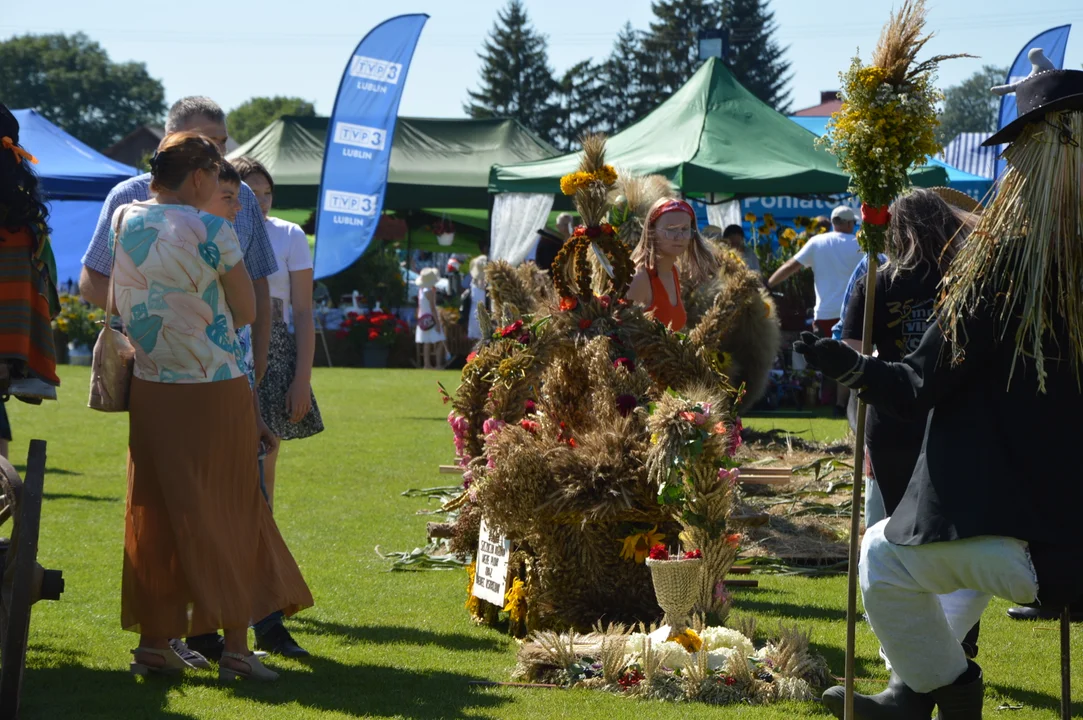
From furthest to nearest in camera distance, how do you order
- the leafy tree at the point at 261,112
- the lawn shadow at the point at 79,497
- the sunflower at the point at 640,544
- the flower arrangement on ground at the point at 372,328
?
the leafy tree at the point at 261,112 → the flower arrangement on ground at the point at 372,328 → the lawn shadow at the point at 79,497 → the sunflower at the point at 640,544

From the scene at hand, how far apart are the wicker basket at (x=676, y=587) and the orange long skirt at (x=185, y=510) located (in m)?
1.46

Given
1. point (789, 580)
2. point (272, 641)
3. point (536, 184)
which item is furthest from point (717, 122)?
point (272, 641)

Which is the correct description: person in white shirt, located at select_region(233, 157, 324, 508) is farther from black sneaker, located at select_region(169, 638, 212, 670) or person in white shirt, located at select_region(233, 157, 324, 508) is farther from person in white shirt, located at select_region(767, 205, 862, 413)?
person in white shirt, located at select_region(767, 205, 862, 413)

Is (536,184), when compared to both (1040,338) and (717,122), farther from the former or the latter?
(1040,338)

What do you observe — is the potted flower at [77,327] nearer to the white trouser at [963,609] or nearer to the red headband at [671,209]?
the red headband at [671,209]

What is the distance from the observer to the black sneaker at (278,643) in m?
5.02

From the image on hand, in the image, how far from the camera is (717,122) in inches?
592

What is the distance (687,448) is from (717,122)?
10.9 m

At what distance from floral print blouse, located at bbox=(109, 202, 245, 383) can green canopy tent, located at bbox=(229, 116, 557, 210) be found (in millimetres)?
21187

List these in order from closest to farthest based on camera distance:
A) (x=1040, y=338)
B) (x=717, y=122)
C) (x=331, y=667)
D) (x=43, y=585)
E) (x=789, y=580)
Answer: (x=1040, y=338)
(x=43, y=585)
(x=331, y=667)
(x=789, y=580)
(x=717, y=122)

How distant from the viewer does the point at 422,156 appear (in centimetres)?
2797

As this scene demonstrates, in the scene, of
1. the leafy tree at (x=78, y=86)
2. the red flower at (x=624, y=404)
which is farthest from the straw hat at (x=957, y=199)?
the leafy tree at (x=78, y=86)

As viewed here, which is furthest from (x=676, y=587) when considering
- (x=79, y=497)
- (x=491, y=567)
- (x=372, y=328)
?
(x=372, y=328)

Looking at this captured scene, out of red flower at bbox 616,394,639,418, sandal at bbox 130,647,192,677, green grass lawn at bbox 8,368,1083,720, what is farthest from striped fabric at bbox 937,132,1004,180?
sandal at bbox 130,647,192,677
